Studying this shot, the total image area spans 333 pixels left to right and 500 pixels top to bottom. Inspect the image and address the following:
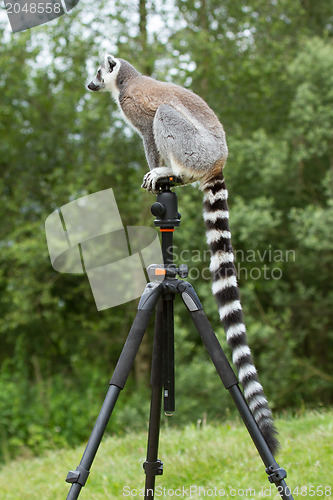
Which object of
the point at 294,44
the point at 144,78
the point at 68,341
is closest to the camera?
the point at 144,78

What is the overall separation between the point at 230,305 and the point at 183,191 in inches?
194

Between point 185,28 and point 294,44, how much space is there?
199 centimetres

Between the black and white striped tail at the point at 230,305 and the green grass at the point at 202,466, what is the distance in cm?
88

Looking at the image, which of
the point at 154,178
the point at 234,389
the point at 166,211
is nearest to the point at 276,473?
the point at 234,389

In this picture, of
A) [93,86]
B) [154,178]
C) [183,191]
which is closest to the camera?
[154,178]

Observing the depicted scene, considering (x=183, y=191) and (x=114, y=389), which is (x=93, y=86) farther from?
(x=183, y=191)

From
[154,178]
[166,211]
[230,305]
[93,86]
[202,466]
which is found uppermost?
[93,86]

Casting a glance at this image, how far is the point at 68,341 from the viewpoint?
8523 mm

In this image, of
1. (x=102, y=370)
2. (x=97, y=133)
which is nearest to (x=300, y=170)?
(x=97, y=133)

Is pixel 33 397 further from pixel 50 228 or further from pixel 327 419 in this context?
pixel 327 419

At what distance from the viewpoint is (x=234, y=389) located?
177cm

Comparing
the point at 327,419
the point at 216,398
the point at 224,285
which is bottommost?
the point at 216,398

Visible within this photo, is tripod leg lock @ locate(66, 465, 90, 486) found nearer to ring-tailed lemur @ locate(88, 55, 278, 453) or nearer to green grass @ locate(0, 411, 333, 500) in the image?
ring-tailed lemur @ locate(88, 55, 278, 453)

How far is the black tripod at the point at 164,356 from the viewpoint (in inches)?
66.7
